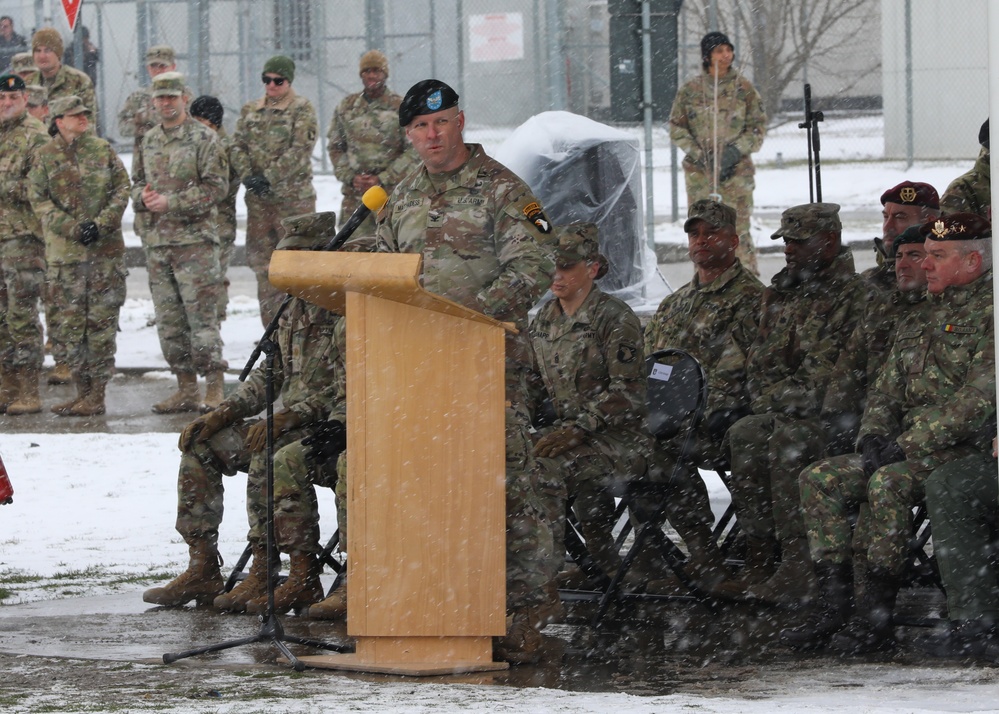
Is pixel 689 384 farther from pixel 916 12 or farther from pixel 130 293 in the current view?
pixel 130 293

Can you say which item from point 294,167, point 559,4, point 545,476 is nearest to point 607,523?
point 545,476

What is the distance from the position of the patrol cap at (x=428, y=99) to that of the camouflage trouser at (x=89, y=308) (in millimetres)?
6377

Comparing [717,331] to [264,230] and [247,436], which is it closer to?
[247,436]

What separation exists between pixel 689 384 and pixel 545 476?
0.75 m

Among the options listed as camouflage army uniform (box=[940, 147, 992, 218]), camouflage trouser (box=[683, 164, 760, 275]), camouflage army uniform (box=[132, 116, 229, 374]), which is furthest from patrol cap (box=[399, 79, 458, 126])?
camouflage trouser (box=[683, 164, 760, 275])

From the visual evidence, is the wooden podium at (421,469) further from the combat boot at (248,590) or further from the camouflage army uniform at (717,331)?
the camouflage army uniform at (717,331)

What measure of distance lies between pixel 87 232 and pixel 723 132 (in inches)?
186

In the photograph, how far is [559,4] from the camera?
37.2ft

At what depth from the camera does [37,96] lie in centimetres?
1393

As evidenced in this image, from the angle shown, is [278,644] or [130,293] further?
[130,293]

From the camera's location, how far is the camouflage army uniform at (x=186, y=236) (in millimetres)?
11414

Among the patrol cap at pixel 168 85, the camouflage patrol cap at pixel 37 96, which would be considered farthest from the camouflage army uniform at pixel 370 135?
the camouflage patrol cap at pixel 37 96

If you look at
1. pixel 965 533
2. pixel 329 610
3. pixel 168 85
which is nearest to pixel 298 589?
pixel 329 610

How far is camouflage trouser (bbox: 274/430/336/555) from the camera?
21.7ft
